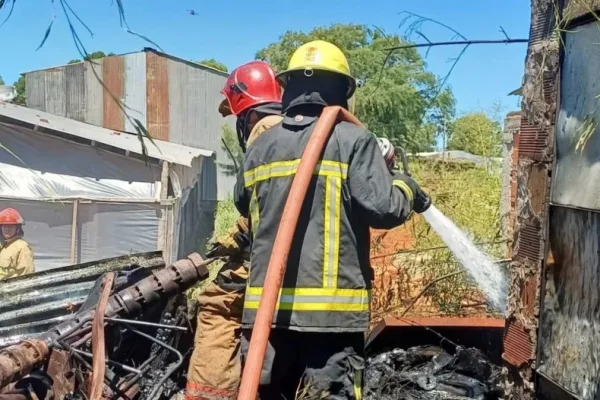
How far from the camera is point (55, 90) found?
2770 cm

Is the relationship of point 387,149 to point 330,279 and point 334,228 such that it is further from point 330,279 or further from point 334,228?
point 330,279

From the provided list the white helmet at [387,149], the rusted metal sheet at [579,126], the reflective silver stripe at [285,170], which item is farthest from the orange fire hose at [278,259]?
the rusted metal sheet at [579,126]

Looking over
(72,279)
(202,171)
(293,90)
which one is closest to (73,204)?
(202,171)

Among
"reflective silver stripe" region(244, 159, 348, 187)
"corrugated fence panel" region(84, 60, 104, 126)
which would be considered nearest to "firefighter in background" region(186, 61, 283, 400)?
"reflective silver stripe" region(244, 159, 348, 187)

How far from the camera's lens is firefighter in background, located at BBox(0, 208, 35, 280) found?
29.4 feet

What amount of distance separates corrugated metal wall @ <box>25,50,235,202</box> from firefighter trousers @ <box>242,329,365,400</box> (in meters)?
22.4

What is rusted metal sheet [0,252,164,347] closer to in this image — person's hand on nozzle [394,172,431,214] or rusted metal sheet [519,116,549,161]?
person's hand on nozzle [394,172,431,214]

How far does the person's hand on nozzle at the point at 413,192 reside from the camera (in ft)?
10.2

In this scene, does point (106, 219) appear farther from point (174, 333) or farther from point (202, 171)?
point (174, 333)

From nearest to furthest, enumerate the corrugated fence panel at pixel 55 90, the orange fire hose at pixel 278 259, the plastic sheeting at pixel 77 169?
1. the orange fire hose at pixel 278 259
2. the plastic sheeting at pixel 77 169
3. the corrugated fence panel at pixel 55 90

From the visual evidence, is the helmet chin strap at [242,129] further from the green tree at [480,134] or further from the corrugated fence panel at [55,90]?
the corrugated fence panel at [55,90]

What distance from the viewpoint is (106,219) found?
1425 centimetres

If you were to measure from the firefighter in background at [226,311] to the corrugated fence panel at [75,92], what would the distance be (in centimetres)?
2439

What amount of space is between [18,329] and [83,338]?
819 mm
